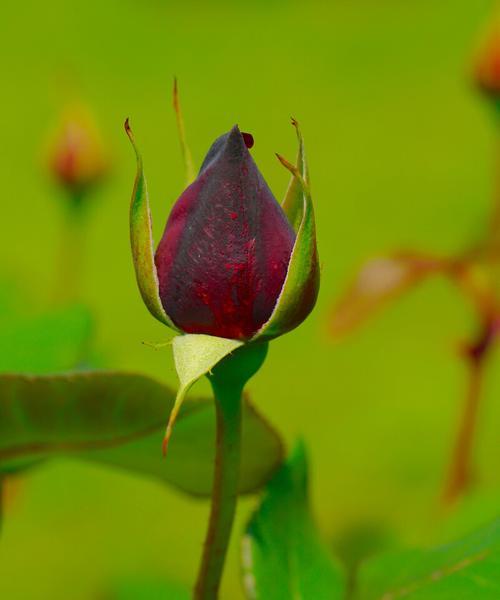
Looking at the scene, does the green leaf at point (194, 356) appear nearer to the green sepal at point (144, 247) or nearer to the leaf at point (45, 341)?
the green sepal at point (144, 247)

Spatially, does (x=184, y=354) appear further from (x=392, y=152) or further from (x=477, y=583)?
(x=392, y=152)

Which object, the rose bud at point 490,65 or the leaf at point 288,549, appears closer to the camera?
the leaf at point 288,549

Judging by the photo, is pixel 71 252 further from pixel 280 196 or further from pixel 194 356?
pixel 194 356

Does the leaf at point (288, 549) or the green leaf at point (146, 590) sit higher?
the leaf at point (288, 549)

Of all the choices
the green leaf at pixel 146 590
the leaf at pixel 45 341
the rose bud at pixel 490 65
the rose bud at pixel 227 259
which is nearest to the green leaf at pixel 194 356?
the rose bud at pixel 227 259

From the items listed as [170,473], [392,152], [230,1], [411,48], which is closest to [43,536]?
[170,473]

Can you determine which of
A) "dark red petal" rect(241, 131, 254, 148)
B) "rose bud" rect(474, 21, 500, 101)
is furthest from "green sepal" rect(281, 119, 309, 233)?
"rose bud" rect(474, 21, 500, 101)
